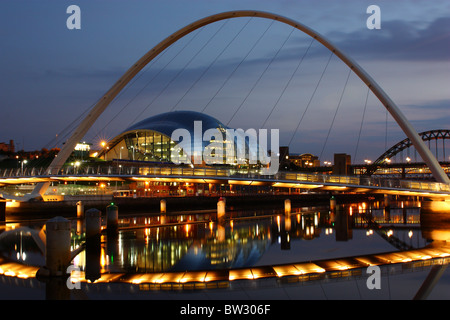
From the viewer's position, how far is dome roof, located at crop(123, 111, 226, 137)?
10244cm

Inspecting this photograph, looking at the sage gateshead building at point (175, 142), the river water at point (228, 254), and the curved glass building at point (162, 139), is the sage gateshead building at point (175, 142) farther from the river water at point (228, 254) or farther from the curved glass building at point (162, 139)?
the river water at point (228, 254)

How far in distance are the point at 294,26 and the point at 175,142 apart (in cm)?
6014

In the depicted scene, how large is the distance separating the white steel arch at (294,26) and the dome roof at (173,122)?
48.7 meters

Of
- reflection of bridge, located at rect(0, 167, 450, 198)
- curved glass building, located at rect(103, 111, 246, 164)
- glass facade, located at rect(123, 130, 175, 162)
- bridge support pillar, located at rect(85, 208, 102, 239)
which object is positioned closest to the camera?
bridge support pillar, located at rect(85, 208, 102, 239)

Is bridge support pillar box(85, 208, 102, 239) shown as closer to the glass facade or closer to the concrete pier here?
the concrete pier

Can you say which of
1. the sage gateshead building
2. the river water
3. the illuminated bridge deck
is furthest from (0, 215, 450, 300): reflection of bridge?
the sage gateshead building

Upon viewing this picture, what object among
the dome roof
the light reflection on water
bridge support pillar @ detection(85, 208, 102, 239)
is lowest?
the light reflection on water

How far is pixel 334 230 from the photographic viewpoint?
3934 cm

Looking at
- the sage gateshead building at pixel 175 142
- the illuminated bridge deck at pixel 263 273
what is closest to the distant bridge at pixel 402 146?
the sage gateshead building at pixel 175 142
